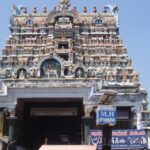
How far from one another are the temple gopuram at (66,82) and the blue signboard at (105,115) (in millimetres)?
456

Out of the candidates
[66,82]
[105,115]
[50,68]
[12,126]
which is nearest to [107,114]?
[105,115]

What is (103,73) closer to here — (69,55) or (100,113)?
(69,55)

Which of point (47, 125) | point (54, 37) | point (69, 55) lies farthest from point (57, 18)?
point (47, 125)

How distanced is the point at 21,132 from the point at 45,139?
2.47 meters

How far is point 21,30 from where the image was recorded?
147 ft

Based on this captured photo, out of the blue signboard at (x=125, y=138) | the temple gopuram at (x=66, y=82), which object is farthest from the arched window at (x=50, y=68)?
the blue signboard at (x=125, y=138)

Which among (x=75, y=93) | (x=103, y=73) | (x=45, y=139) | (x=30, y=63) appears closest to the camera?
(x=75, y=93)

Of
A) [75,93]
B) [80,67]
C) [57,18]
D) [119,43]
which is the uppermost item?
[57,18]

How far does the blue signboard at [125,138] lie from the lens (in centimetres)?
2183

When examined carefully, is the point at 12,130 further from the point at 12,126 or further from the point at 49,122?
the point at 49,122

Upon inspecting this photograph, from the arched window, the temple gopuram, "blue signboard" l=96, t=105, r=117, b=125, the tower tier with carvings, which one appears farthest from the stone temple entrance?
"blue signboard" l=96, t=105, r=117, b=125

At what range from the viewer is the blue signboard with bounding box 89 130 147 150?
21.8 meters

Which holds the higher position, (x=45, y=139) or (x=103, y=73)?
(x=103, y=73)

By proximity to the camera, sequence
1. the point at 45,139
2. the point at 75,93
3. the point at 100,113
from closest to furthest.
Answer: the point at 100,113 → the point at 75,93 → the point at 45,139
